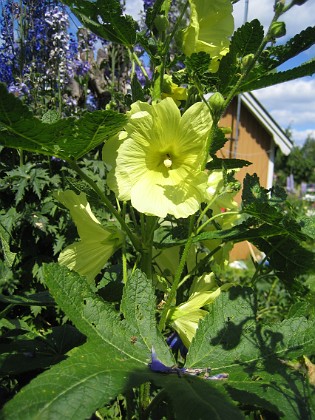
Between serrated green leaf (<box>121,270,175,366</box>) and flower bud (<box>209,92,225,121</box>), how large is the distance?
0.92 ft

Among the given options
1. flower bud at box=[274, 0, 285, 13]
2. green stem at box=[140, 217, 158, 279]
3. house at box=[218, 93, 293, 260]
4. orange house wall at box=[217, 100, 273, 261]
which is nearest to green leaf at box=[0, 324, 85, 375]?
green stem at box=[140, 217, 158, 279]

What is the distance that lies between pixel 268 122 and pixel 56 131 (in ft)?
26.6

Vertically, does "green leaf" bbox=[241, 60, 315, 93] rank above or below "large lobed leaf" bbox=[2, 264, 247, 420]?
above


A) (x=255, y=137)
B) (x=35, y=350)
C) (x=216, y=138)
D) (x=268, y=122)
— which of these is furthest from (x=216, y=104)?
(x=255, y=137)

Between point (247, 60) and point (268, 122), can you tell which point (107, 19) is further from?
point (268, 122)

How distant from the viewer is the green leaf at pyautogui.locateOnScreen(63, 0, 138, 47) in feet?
2.48

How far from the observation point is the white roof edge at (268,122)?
7918 millimetres

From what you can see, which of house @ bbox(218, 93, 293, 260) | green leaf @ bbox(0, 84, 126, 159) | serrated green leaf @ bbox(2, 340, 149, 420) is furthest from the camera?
house @ bbox(218, 93, 293, 260)

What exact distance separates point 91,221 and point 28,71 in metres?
2.30

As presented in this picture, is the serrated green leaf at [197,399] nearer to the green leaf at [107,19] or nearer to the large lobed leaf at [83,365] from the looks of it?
the large lobed leaf at [83,365]

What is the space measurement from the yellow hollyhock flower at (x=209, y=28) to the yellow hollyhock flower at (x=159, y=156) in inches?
6.3

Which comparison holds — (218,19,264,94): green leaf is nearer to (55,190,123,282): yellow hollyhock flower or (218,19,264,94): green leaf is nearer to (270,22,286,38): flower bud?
(270,22,286,38): flower bud

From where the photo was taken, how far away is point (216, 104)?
704 mm

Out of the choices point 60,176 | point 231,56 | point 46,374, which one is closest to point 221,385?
point 46,374
